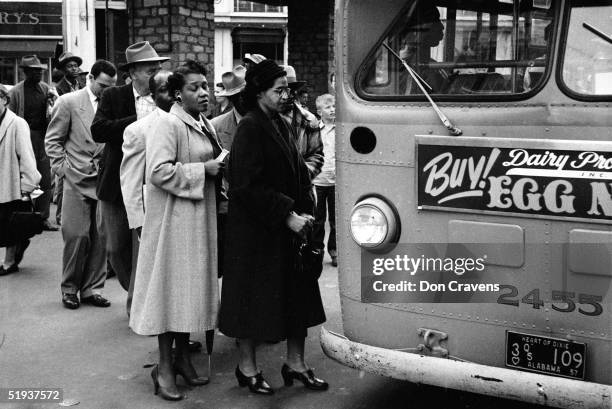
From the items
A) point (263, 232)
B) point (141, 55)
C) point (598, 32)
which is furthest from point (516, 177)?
point (141, 55)

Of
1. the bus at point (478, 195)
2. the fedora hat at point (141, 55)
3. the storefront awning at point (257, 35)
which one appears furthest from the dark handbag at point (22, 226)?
the storefront awning at point (257, 35)

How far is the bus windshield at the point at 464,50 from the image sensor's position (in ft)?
12.2

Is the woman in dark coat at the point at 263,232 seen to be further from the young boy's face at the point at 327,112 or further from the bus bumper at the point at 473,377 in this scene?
the young boy's face at the point at 327,112

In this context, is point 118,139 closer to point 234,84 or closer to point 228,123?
point 228,123

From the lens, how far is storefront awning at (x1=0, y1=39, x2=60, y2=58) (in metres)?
27.0

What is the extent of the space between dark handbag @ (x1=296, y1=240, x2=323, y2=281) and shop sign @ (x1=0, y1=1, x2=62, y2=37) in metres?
24.7

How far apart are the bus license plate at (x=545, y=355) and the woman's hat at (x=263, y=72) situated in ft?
6.22

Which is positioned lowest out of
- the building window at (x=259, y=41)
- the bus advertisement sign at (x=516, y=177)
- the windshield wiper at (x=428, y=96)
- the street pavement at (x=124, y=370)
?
the street pavement at (x=124, y=370)

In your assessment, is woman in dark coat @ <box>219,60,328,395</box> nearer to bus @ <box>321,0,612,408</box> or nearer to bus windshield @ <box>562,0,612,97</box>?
bus @ <box>321,0,612,408</box>

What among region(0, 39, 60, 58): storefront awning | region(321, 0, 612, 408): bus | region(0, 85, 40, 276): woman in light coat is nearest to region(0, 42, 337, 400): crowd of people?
region(321, 0, 612, 408): bus

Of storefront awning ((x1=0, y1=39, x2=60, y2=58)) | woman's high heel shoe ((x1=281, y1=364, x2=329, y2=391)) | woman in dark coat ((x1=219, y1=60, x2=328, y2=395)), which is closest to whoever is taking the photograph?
woman in dark coat ((x1=219, y1=60, x2=328, y2=395))

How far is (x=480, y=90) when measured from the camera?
3852 mm

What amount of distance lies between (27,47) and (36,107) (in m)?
18.0

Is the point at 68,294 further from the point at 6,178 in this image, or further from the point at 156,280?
the point at 156,280
